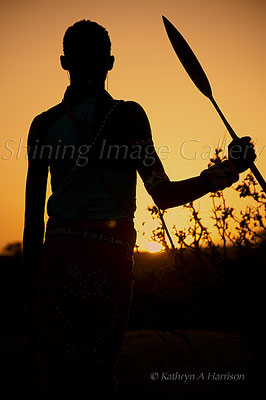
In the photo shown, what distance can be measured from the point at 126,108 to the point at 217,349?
5.79 meters

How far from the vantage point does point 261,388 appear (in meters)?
4.53

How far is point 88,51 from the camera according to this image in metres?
2.11

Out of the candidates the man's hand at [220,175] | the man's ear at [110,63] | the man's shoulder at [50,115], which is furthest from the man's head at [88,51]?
the man's hand at [220,175]

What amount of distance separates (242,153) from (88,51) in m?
0.81

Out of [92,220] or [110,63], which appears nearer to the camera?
[92,220]

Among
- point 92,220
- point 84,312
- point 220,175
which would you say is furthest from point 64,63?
point 84,312

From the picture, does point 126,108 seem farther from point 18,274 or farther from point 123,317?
point 18,274

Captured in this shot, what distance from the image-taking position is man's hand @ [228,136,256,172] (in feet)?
6.56

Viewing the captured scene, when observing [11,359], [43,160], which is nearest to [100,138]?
[43,160]

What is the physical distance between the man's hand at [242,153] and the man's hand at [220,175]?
0.09 feet

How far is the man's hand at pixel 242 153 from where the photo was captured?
200cm

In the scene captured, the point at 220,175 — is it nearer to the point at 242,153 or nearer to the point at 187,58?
the point at 242,153

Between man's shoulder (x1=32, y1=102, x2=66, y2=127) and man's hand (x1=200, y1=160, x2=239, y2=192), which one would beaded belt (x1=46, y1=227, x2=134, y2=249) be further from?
man's shoulder (x1=32, y1=102, x2=66, y2=127)

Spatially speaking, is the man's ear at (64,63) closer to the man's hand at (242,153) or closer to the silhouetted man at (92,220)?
the silhouetted man at (92,220)
